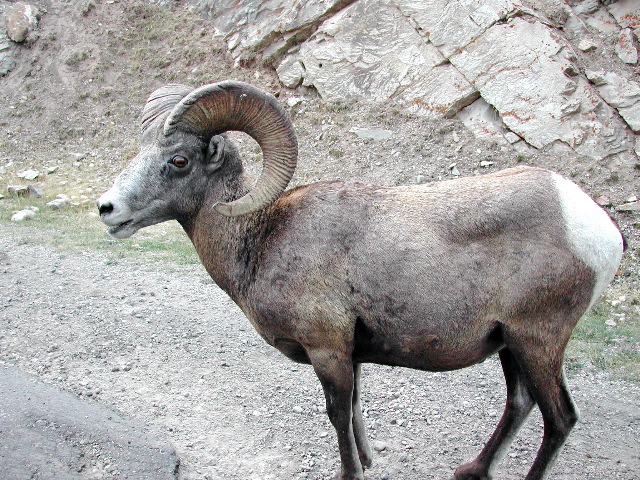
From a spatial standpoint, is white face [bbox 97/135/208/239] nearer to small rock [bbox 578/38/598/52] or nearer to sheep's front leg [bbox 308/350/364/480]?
sheep's front leg [bbox 308/350/364/480]

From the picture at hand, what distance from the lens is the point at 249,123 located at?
15.6 ft

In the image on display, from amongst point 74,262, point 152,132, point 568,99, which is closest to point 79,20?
point 74,262

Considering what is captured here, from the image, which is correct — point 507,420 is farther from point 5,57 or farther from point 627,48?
point 5,57

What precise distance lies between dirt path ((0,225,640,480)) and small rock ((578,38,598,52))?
30.7 ft

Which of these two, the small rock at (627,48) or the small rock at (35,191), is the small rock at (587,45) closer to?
the small rock at (627,48)

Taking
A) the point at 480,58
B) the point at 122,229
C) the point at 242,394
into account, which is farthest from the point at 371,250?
the point at 480,58

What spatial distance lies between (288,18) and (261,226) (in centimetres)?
1491

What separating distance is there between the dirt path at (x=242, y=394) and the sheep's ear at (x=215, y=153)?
276 cm

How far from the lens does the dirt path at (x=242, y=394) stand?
19.1 ft

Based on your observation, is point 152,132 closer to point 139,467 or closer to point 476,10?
point 139,467

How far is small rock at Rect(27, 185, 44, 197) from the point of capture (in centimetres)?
1602

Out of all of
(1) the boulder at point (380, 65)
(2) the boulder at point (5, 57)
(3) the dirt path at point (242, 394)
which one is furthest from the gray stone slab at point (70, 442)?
(2) the boulder at point (5, 57)

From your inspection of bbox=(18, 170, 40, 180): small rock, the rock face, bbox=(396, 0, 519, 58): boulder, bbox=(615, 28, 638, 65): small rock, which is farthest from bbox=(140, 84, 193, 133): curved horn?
bbox=(18, 170, 40, 180): small rock

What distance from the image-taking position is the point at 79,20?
73.3ft
